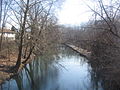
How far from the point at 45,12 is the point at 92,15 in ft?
42.8

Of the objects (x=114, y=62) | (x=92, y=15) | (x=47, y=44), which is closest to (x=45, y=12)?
(x=47, y=44)

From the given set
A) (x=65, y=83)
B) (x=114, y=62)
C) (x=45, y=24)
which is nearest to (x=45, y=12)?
(x=45, y=24)

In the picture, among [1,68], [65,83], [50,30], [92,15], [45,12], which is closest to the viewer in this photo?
[92,15]

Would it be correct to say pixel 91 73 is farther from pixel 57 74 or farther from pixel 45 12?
pixel 45 12

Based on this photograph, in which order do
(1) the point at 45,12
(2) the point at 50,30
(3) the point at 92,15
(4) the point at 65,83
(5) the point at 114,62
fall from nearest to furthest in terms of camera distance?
(5) the point at 114,62
(3) the point at 92,15
(4) the point at 65,83
(1) the point at 45,12
(2) the point at 50,30

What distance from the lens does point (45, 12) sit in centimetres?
2528

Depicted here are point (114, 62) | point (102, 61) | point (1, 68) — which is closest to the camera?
point (114, 62)

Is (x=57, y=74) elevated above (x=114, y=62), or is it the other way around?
(x=114, y=62)

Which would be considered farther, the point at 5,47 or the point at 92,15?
the point at 5,47

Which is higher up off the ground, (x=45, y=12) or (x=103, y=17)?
(x=45, y=12)

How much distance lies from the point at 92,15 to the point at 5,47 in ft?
59.7

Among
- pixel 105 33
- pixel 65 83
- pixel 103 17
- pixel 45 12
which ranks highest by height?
pixel 45 12

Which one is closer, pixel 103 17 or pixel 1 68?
pixel 103 17

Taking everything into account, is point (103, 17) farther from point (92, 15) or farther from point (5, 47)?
point (5, 47)
